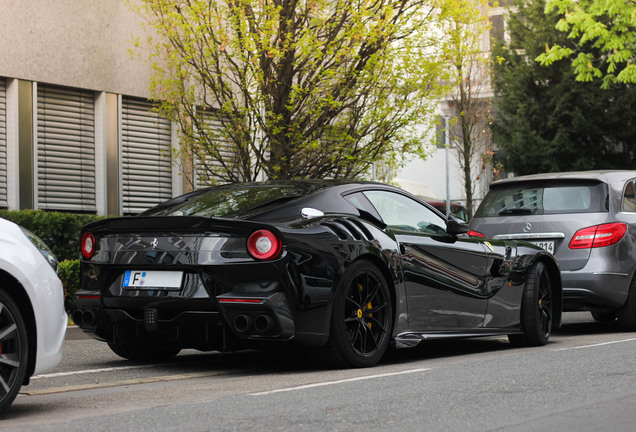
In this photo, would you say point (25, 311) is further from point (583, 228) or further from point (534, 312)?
point (583, 228)

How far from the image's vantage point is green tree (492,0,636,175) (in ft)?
110

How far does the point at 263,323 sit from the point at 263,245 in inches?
19.6

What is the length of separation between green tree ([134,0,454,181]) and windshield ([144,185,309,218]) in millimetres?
5476

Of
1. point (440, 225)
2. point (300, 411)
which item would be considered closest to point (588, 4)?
point (440, 225)

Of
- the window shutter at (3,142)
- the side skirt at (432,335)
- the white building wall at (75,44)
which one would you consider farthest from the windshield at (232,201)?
the white building wall at (75,44)

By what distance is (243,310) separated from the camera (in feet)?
21.6

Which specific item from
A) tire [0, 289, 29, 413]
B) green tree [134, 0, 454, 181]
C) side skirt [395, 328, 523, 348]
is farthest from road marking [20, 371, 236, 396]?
green tree [134, 0, 454, 181]

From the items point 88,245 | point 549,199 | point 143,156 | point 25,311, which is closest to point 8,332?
point 25,311

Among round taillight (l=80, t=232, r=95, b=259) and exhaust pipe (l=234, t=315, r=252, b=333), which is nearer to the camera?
exhaust pipe (l=234, t=315, r=252, b=333)

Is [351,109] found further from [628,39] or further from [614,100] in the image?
[614,100]

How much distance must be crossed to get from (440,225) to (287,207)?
1776mm

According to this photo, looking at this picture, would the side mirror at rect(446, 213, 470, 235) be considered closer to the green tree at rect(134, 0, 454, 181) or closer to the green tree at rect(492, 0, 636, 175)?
the green tree at rect(134, 0, 454, 181)

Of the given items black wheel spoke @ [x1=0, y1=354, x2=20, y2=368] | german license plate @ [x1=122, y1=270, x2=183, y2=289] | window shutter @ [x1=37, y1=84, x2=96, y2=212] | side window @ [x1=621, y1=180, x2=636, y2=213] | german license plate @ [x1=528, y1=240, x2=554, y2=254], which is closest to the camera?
black wheel spoke @ [x1=0, y1=354, x2=20, y2=368]

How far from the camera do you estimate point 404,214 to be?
8070 mm
